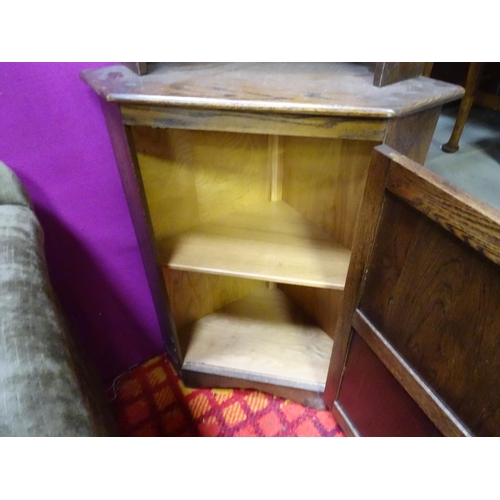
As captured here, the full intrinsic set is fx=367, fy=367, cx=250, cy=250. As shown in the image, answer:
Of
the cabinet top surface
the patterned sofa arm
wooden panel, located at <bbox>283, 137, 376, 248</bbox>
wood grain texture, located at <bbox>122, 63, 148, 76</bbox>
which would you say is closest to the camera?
the patterned sofa arm

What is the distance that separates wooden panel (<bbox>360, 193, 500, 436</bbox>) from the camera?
493mm

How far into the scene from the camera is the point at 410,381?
659 millimetres

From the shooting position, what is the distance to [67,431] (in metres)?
0.45

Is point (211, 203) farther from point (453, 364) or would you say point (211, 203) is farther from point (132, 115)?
point (453, 364)

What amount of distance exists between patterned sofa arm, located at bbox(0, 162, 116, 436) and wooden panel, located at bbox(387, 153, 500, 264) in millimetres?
551

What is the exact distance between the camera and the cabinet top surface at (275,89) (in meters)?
0.56

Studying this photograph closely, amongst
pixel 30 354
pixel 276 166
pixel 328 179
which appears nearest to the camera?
pixel 30 354

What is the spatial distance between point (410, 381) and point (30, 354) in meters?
0.61

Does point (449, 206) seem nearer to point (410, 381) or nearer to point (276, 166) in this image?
point (410, 381)

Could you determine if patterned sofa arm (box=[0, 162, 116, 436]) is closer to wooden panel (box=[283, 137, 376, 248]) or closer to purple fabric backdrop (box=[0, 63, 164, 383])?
purple fabric backdrop (box=[0, 63, 164, 383])

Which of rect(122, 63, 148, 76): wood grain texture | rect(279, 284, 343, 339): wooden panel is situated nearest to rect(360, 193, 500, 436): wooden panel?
rect(279, 284, 343, 339): wooden panel

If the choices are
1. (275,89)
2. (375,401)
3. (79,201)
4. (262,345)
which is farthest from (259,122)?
(262,345)

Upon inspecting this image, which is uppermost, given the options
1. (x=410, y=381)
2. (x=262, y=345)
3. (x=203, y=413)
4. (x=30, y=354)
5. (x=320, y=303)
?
(x=30, y=354)
